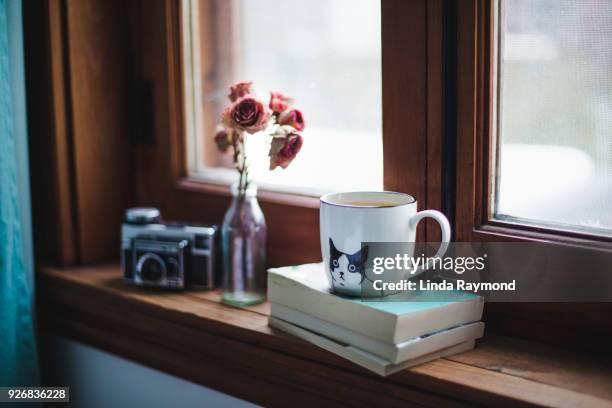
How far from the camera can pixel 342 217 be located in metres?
0.88

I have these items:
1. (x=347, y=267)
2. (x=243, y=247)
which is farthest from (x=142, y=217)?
(x=347, y=267)

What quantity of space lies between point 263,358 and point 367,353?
188 millimetres

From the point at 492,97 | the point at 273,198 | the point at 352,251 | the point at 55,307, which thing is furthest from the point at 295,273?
the point at 55,307

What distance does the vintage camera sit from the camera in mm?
1146

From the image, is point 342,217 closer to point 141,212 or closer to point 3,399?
point 141,212

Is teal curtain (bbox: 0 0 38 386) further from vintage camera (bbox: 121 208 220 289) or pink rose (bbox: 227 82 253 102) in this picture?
pink rose (bbox: 227 82 253 102)

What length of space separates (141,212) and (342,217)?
0.45 metres

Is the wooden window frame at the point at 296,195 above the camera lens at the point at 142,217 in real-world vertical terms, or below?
above

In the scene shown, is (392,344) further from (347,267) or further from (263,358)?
(263,358)

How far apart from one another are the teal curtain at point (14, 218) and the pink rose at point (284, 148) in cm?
43

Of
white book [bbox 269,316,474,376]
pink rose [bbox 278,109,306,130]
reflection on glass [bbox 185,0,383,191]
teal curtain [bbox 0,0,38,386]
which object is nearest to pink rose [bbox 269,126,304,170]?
pink rose [bbox 278,109,306,130]

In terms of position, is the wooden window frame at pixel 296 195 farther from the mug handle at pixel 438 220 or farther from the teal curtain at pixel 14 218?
the teal curtain at pixel 14 218

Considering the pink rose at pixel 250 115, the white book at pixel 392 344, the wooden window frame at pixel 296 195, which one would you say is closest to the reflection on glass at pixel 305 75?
the wooden window frame at pixel 296 195

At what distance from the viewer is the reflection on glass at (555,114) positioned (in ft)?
2.76
